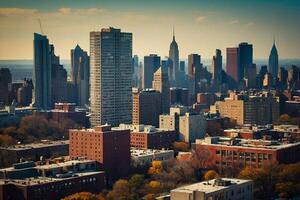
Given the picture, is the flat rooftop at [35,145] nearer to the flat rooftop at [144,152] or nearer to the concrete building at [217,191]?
the flat rooftop at [144,152]

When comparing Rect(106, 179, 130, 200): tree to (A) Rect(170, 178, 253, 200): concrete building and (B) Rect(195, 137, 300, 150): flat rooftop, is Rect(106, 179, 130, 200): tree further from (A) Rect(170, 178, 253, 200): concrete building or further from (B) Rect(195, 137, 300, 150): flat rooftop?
(B) Rect(195, 137, 300, 150): flat rooftop

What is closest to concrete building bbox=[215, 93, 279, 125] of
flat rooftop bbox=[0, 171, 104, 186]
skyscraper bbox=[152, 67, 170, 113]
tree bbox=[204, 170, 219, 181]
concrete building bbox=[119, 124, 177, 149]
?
skyscraper bbox=[152, 67, 170, 113]

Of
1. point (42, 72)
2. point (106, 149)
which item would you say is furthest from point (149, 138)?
point (42, 72)

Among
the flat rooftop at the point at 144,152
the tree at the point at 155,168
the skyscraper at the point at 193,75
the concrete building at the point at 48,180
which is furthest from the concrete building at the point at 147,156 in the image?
the skyscraper at the point at 193,75

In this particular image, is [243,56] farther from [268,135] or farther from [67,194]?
[67,194]

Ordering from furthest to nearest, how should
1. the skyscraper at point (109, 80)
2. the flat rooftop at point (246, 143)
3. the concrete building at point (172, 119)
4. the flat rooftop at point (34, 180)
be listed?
1. the skyscraper at point (109, 80)
2. the concrete building at point (172, 119)
3. the flat rooftop at point (246, 143)
4. the flat rooftop at point (34, 180)

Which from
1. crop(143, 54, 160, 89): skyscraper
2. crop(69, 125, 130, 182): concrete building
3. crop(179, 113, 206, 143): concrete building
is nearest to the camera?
crop(69, 125, 130, 182): concrete building
